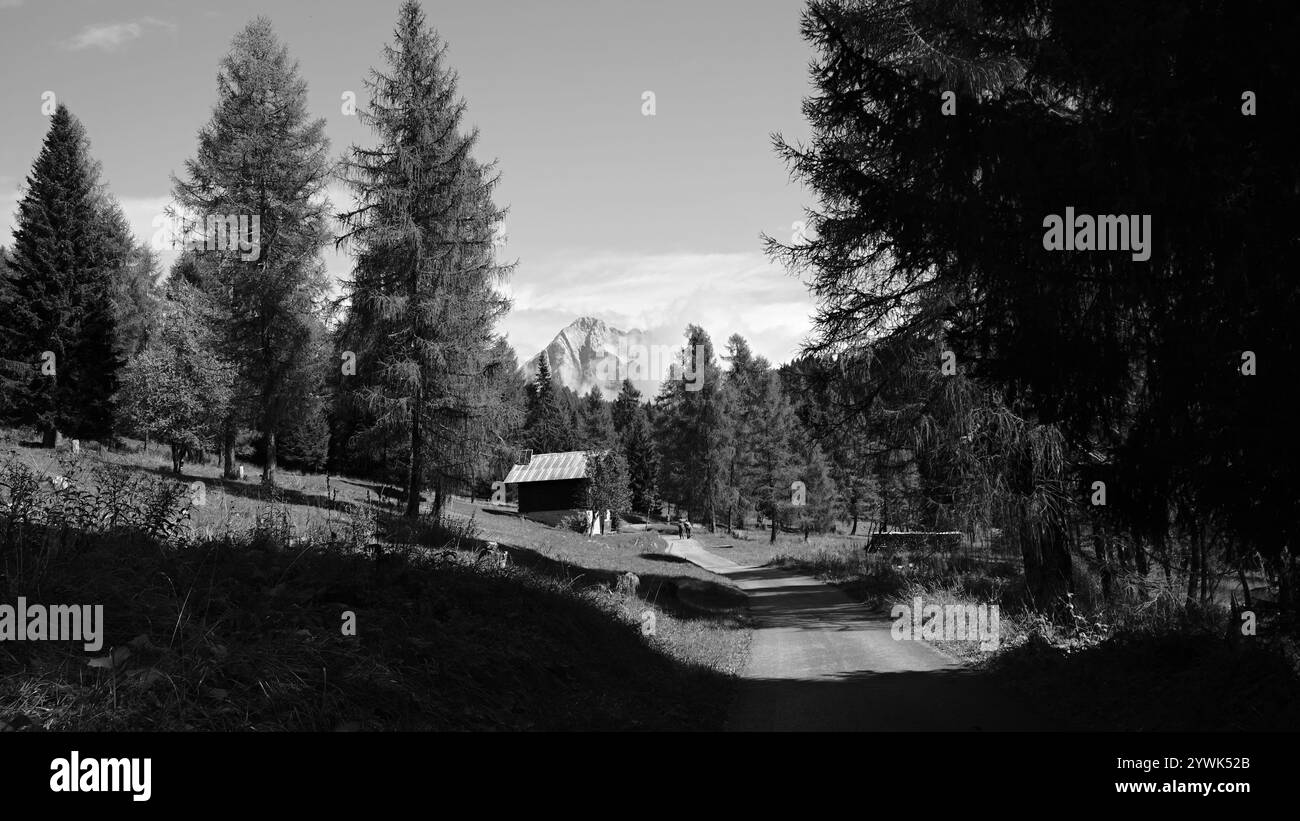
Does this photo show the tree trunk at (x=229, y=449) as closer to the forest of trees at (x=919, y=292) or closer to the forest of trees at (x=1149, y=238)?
the forest of trees at (x=919, y=292)

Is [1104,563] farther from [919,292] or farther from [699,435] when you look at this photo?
[699,435]

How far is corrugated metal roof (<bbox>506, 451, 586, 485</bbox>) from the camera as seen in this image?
6656 cm

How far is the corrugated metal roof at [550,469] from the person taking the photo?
2621 inches

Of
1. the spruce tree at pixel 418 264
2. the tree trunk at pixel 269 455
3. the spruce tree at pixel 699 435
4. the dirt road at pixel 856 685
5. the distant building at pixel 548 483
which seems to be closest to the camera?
the dirt road at pixel 856 685

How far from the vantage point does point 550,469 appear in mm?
68000

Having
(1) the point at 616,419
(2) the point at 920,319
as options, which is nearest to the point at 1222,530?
(2) the point at 920,319

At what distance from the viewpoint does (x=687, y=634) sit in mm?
15359

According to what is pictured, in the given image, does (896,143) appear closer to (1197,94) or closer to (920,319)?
(1197,94)

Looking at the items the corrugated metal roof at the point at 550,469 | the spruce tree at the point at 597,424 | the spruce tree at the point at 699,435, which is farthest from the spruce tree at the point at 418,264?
the spruce tree at the point at 597,424

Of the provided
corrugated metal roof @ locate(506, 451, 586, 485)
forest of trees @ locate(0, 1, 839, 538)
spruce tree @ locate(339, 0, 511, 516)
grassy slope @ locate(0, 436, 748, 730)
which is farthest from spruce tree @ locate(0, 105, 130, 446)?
corrugated metal roof @ locate(506, 451, 586, 485)

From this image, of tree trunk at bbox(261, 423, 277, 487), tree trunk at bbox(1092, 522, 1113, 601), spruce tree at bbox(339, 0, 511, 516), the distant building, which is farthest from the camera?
the distant building

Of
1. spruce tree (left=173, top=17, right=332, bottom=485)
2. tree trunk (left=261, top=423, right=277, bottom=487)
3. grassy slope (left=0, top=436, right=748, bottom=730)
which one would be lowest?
grassy slope (left=0, top=436, right=748, bottom=730)

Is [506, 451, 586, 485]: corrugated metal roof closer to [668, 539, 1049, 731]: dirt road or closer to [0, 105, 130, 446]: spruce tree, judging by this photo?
[0, 105, 130, 446]: spruce tree
